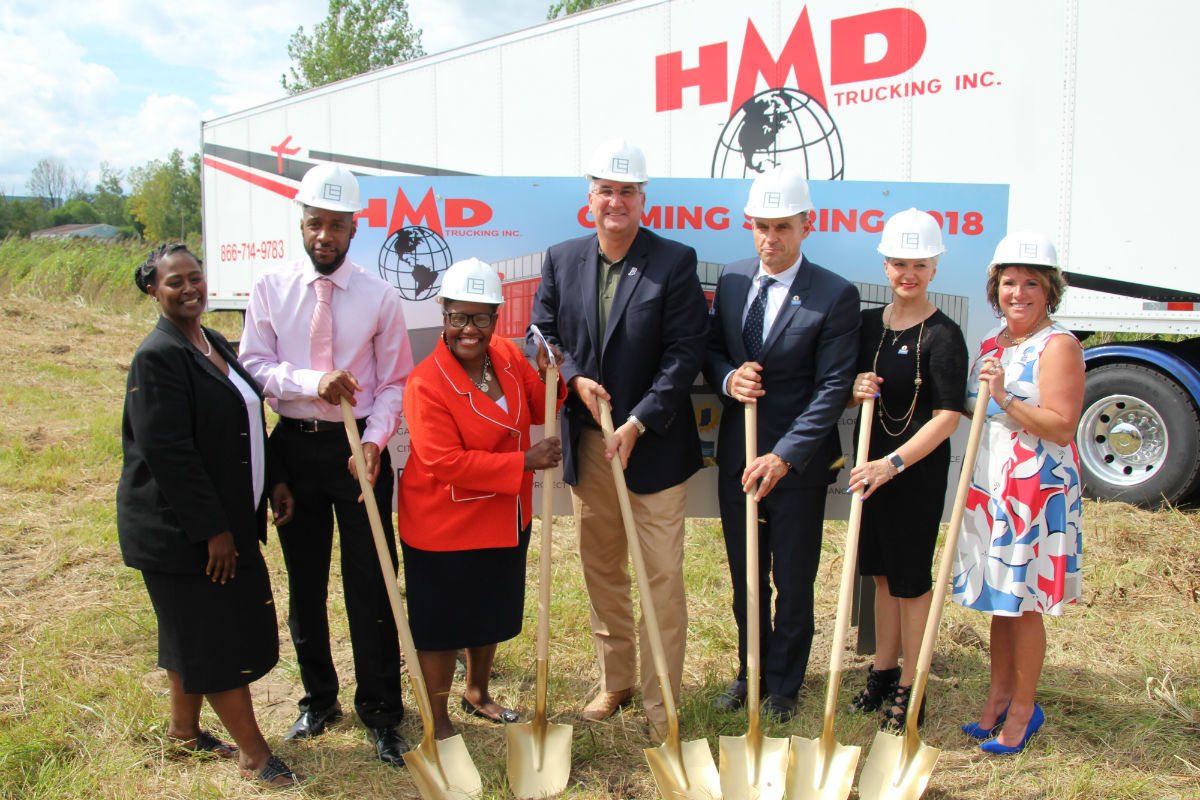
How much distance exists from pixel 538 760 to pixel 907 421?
1.94 meters

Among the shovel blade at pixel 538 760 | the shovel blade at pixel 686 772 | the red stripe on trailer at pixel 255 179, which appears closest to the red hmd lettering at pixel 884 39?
the shovel blade at pixel 686 772

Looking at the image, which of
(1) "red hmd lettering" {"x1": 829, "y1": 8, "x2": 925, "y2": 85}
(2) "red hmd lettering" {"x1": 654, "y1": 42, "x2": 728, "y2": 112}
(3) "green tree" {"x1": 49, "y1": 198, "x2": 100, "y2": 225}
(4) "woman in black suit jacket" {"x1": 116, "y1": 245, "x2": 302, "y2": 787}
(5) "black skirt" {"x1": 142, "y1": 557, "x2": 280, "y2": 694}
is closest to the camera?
(4) "woman in black suit jacket" {"x1": 116, "y1": 245, "x2": 302, "y2": 787}

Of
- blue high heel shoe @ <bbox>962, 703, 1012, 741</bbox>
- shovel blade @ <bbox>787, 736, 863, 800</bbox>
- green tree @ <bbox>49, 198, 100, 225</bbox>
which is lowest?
blue high heel shoe @ <bbox>962, 703, 1012, 741</bbox>

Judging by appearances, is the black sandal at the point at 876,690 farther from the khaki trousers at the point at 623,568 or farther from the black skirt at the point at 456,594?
the black skirt at the point at 456,594

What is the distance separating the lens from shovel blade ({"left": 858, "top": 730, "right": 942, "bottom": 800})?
3.02 meters

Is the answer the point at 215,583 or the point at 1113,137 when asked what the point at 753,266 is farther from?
the point at 1113,137

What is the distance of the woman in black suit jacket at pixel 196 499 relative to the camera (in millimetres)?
2863

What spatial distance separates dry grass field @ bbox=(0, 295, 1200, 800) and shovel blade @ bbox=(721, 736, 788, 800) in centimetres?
35

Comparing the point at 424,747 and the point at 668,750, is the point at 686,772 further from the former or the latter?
the point at 424,747

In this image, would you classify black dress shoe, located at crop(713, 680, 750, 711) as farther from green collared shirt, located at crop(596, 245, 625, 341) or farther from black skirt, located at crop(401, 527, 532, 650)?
green collared shirt, located at crop(596, 245, 625, 341)

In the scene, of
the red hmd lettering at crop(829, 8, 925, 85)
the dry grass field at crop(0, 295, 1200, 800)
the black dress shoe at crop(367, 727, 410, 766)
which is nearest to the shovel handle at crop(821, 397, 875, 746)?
the dry grass field at crop(0, 295, 1200, 800)

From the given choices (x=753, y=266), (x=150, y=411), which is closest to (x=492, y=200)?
Result: (x=753, y=266)

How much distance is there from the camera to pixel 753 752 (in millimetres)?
3125

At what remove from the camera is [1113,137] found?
18.2 ft
